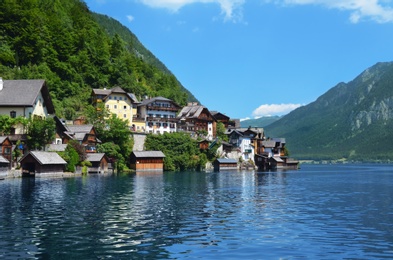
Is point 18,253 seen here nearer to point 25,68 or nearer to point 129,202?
point 129,202

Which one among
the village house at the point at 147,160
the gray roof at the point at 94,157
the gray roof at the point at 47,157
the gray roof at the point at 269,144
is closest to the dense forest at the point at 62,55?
the village house at the point at 147,160

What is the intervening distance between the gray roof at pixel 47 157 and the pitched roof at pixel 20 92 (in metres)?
8.44

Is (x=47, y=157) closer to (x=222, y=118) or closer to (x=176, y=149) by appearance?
(x=176, y=149)

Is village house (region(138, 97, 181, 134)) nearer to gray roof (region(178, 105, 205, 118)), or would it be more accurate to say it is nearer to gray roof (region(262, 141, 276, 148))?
gray roof (region(178, 105, 205, 118))

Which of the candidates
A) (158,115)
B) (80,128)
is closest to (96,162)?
(80,128)

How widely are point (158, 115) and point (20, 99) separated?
54190 mm

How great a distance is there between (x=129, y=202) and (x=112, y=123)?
6318 cm

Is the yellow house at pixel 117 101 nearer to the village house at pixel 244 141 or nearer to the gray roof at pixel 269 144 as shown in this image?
the village house at pixel 244 141

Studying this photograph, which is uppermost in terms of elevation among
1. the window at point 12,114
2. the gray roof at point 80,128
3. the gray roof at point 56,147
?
the window at point 12,114

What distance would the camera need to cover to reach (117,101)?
11775cm

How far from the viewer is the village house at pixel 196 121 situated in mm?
130788

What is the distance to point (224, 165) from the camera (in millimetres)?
124312

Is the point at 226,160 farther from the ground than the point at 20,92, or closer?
closer

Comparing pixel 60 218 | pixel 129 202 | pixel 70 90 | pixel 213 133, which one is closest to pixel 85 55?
pixel 70 90
